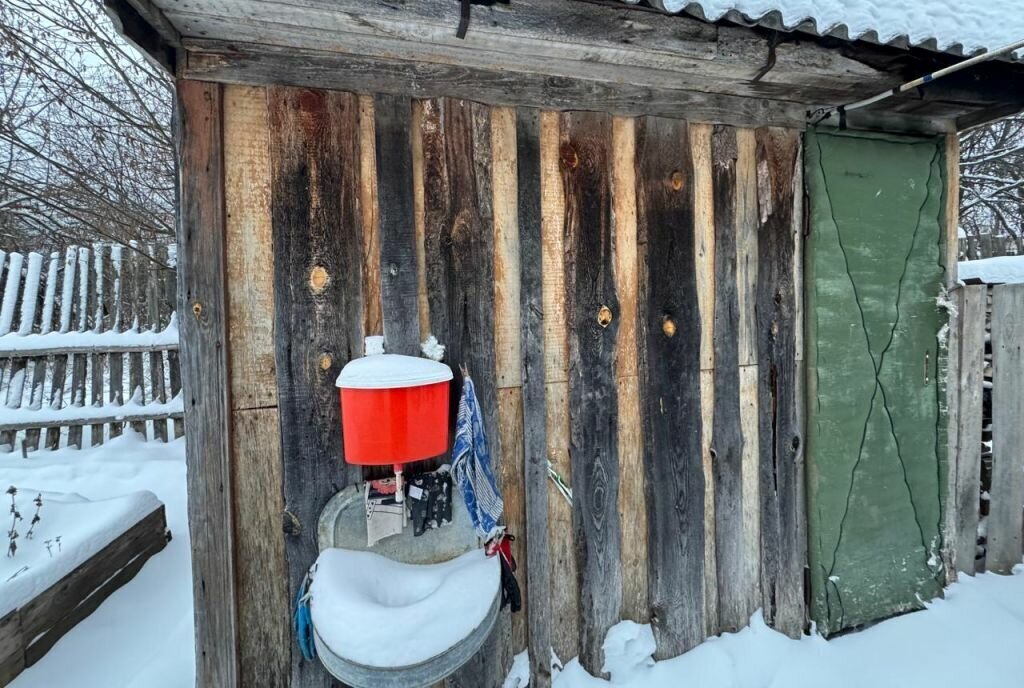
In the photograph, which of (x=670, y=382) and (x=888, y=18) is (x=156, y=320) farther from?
(x=888, y=18)

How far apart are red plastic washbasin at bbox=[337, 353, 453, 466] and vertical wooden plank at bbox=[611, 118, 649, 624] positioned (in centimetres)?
89

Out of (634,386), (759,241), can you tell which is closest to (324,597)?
(634,386)

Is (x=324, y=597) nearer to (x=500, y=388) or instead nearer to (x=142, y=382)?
(x=500, y=388)

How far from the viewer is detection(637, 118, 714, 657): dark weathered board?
197 cm

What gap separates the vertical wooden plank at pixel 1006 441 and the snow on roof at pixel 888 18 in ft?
4.99

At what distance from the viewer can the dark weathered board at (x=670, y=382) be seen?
197 centimetres

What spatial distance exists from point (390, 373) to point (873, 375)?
2403 millimetres

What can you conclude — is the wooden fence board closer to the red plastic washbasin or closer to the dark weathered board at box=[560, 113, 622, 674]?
the dark weathered board at box=[560, 113, 622, 674]

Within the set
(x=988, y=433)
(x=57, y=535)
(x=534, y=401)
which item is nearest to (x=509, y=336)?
(x=534, y=401)

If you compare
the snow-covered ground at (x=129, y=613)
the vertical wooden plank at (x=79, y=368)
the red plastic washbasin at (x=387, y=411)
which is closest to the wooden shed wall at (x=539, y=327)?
the red plastic washbasin at (x=387, y=411)

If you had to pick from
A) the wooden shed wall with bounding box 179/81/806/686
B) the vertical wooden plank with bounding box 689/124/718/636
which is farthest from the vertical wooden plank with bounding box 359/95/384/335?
the vertical wooden plank with bounding box 689/124/718/636

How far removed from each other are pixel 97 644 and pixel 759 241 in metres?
3.68

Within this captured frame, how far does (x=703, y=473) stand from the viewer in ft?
6.81

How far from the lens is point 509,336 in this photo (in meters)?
1.83
